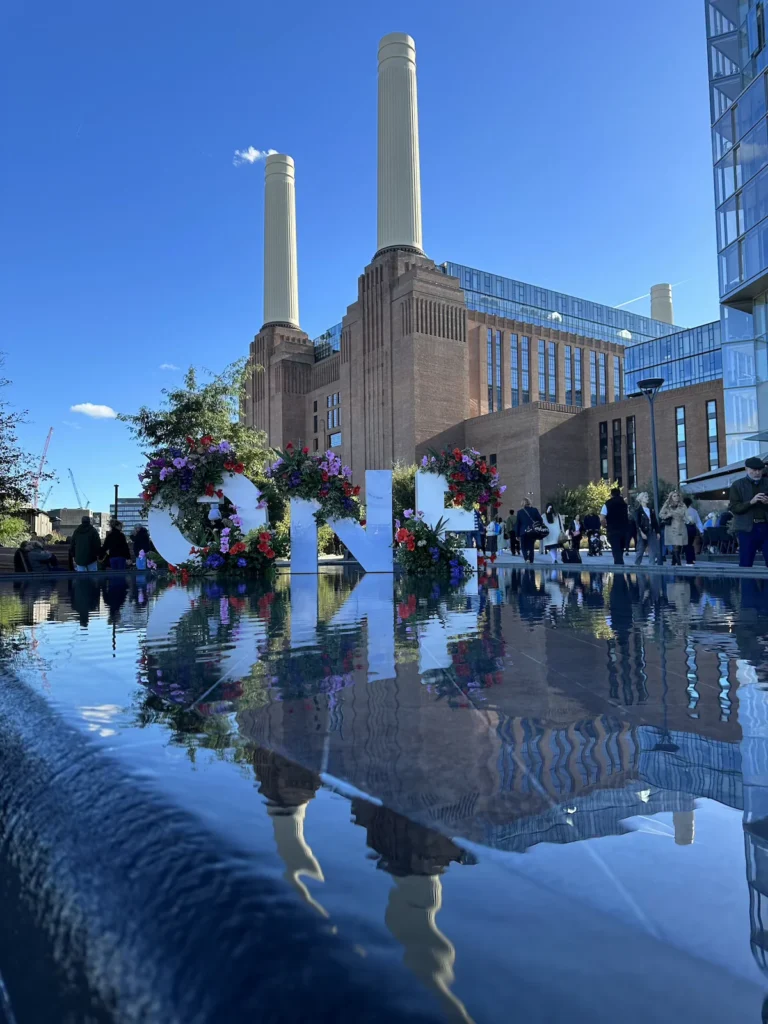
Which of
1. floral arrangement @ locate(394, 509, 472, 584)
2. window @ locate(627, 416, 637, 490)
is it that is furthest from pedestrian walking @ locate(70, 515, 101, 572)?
window @ locate(627, 416, 637, 490)

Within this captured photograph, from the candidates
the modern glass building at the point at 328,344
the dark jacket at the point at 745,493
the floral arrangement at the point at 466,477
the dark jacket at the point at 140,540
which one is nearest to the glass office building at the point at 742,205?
the floral arrangement at the point at 466,477

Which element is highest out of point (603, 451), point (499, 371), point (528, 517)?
point (499, 371)

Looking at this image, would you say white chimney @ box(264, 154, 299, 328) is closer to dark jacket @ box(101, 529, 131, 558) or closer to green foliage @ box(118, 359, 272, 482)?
green foliage @ box(118, 359, 272, 482)

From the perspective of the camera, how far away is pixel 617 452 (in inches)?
2354

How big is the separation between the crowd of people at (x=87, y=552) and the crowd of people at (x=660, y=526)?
924 cm

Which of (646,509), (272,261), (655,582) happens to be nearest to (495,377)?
(272,261)

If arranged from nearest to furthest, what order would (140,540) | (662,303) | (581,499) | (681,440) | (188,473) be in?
1. (188,473)
2. (140,540)
3. (581,499)
4. (681,440)
5. (662,303)

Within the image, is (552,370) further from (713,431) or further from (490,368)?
(713,431)

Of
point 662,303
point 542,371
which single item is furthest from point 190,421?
point 662,303

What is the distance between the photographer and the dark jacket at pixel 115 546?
19047 millimetres

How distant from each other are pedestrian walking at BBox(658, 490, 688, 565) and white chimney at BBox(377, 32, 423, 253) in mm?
53858

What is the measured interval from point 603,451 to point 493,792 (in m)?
61.9

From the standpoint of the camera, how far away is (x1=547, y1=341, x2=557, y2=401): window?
74000mm

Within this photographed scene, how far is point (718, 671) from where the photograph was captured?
3.34 metres
